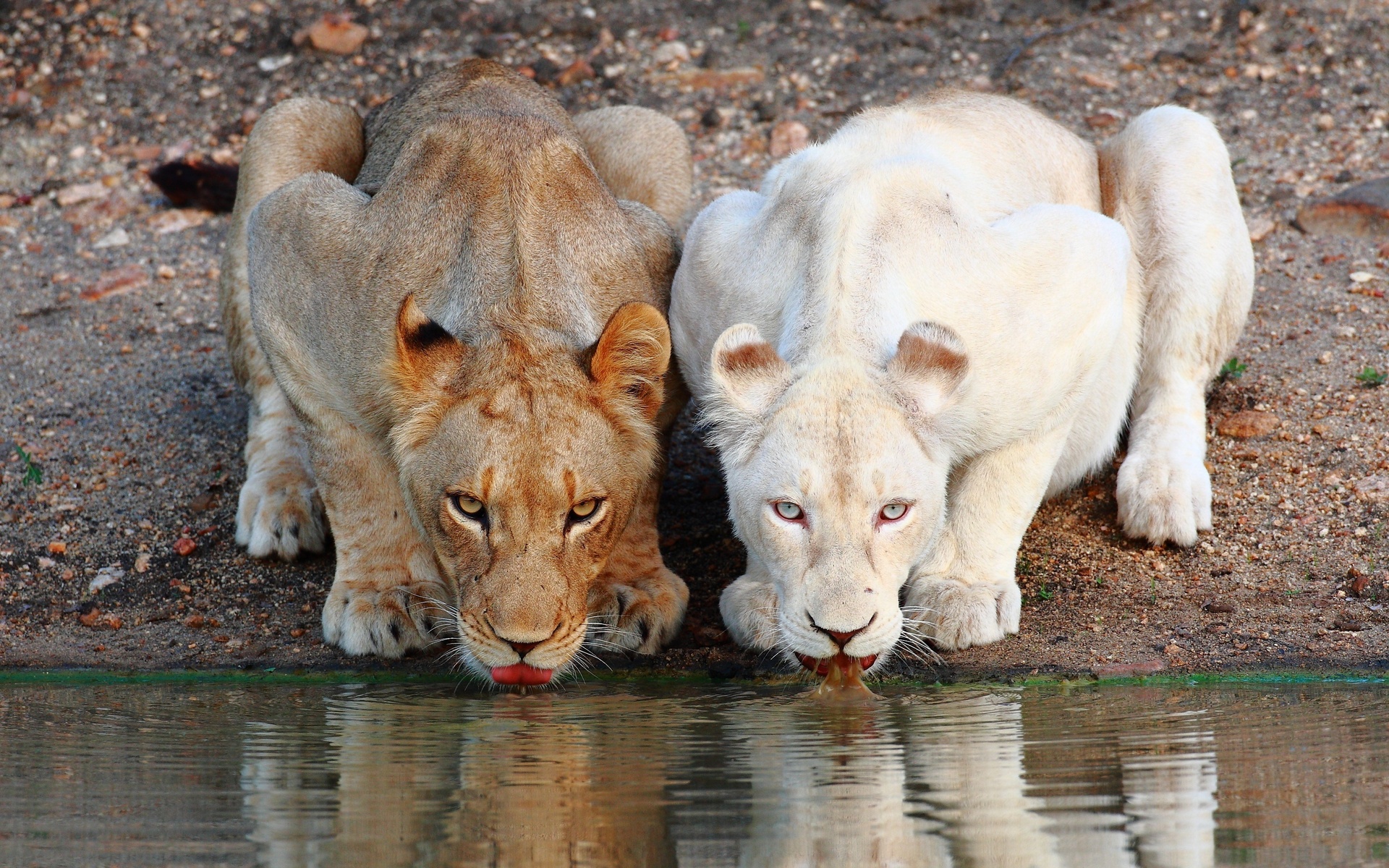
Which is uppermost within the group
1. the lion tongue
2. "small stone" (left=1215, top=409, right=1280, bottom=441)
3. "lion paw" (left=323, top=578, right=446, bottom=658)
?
"small stone" (left=1215, top=409, right=1280, bottom=441)

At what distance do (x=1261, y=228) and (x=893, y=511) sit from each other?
13.9ft

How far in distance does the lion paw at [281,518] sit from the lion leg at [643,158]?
1.75 metres

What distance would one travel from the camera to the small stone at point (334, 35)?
965 centimetres

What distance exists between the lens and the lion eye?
4535 millimetres

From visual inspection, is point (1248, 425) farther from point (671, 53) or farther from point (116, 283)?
point (116, 283)

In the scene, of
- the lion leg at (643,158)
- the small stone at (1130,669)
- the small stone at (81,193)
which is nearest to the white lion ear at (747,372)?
the small stone at (1130,669)

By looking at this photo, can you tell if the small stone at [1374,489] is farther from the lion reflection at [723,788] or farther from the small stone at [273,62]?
the small stone at [273,62]

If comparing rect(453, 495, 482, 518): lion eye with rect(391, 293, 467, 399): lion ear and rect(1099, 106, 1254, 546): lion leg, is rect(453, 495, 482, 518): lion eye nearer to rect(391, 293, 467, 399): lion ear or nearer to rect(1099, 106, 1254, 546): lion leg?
rect(391, 293, 467, 399): lion ear

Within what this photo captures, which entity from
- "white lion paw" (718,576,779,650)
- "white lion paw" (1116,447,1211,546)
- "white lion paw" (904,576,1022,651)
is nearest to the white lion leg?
"white lion paw" (718,576,779,650)

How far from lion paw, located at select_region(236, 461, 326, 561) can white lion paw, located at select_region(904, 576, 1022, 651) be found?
219cm

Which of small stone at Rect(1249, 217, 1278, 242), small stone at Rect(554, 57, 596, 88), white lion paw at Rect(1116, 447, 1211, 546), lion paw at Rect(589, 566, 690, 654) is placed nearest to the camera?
lion paw at Rect(589, 566, 690, 654)

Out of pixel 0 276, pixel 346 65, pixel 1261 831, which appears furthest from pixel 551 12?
pixel 1261 831

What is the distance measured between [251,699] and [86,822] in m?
1.28

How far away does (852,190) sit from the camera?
4.72 metres
